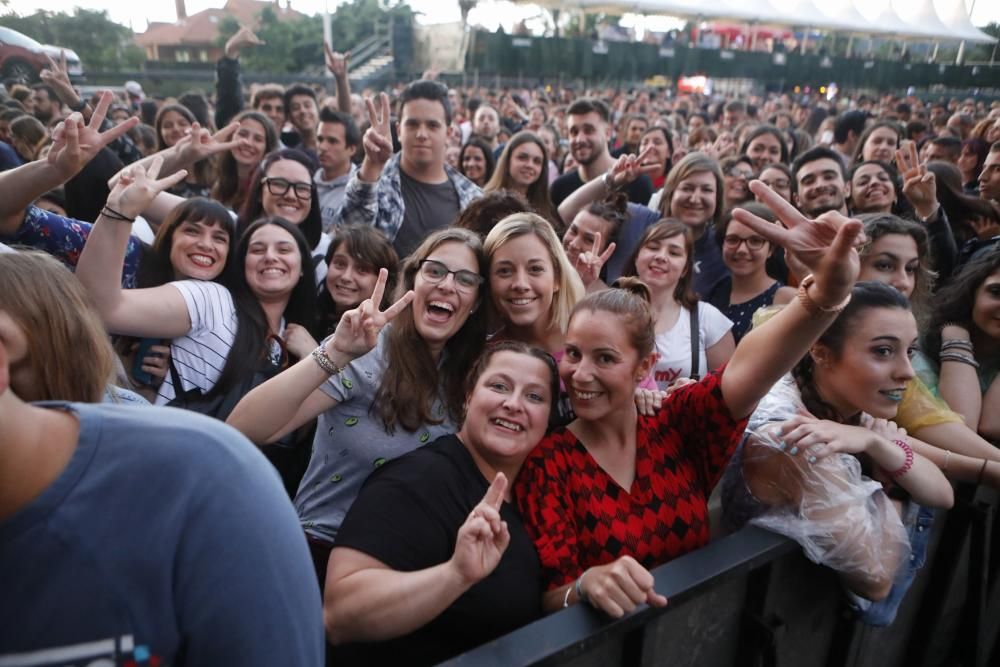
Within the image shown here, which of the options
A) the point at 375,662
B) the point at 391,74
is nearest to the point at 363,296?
the point at 375,662

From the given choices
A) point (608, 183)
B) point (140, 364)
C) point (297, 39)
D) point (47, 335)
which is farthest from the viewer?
point (297, 39)

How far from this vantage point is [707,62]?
24250mm

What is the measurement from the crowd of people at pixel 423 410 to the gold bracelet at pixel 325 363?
12 millimetres

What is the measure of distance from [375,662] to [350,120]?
4.02 meters

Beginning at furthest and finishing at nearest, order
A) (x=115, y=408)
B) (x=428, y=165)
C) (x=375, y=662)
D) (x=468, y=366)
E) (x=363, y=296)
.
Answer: (x=428, y=165) → (x=363, y=296) → (x=468, y=366) → (x=375, y=662) → (x=115, y=408)

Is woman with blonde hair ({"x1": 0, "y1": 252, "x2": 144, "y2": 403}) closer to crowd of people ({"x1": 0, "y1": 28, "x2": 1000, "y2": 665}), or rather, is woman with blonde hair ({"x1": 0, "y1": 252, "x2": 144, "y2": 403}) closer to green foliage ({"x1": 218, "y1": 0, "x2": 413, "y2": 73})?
crowd of people ({"x1": 0, "y1": 28, "x2": 1000, "y2": 665})

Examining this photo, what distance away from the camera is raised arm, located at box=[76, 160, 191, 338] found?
7.07 ft

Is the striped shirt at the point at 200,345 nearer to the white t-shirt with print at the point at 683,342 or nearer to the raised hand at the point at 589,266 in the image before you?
the raised hand at the point at 589,266

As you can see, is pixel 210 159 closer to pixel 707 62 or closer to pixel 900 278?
pixel 900 278

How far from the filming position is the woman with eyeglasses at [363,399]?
1.91 meters

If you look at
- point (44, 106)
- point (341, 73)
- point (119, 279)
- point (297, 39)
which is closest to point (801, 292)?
point (119, 279)

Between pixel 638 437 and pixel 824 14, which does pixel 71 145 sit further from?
pixel 824 14

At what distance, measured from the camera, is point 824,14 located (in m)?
36.7

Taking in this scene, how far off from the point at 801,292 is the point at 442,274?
3.97 feet
